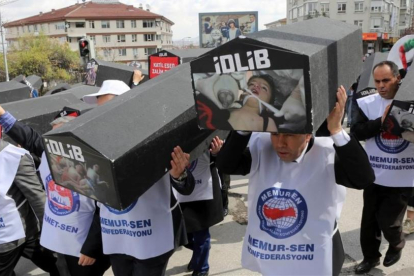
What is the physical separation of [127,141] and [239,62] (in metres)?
0.68

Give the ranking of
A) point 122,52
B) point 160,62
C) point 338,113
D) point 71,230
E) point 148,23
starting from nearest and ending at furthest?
point 338,113 → point 71,230 → point 160,62 → point 122,52 → point 148,23

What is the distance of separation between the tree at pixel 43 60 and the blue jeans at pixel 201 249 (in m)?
29.1

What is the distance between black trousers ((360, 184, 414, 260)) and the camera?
11.4ft

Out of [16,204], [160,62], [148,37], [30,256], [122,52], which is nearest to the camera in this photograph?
[16,204]

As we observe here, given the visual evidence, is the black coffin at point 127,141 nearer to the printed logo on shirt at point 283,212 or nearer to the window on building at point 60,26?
the printed logo on shirt at point 283,212

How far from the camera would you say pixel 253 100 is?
5.49 feet

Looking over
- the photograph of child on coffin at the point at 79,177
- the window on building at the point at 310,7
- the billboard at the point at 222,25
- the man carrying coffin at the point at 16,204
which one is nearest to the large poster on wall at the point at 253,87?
the photograph of child on coffin at the point at 79,177

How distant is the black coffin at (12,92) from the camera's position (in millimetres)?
5758

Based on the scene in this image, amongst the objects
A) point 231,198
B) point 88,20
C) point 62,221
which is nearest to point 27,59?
point 231,198

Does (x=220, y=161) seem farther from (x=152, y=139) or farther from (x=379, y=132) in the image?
(x=379, y=132)

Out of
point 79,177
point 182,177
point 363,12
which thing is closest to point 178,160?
point 182,177

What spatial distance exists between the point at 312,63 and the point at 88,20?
2947 inches

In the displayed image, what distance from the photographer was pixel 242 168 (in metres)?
2.40

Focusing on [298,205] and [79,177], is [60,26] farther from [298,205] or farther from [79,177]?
[298,205]
